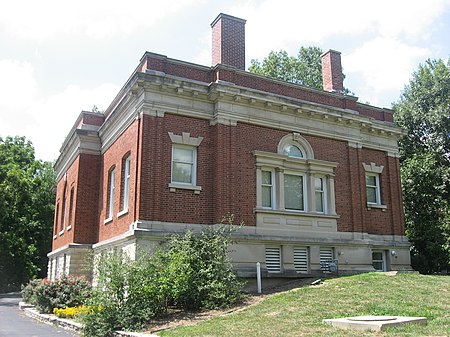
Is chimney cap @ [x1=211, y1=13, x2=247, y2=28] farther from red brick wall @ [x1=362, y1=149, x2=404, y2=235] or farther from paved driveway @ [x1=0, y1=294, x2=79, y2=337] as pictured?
paved driveway @ [x1=0, y1=294, x2=79, y2=337]

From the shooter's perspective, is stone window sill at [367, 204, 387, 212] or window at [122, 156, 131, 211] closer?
window at [122, 156, 131, 211]

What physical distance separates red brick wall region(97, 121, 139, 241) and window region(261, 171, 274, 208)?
16.7 feet

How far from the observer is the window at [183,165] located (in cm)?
1759

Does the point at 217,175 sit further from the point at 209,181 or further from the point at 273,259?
the point at 273,259

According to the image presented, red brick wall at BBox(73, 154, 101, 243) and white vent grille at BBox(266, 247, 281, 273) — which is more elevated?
red brick wall at BBox(73, 154, 101, 243)

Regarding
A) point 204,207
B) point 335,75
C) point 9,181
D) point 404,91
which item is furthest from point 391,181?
point 9,181

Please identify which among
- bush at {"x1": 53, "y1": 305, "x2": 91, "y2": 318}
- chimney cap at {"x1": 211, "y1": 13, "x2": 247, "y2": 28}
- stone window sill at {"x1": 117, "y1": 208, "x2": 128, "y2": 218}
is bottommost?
bush at {"x1": 53, "y1": 305, "x2": 91, "y2": 318}

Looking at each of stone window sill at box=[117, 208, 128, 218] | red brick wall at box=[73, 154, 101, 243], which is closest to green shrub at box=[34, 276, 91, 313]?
stone window sill at box=[117, 208, 128, 218]

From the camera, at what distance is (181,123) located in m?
17.9

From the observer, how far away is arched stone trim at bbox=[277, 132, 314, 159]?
19.5 metres

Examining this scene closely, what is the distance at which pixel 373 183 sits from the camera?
22.5 meters

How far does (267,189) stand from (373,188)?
6.27m

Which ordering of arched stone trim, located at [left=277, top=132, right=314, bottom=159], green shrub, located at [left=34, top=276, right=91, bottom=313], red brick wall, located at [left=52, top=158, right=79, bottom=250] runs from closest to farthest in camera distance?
1. green shrub, located at [left=34, top=276, right=91, bottom=313]
2. arched stone trim, located at [left=277, top=132, right=314, bottom=159]
3. red brick wall, located at [left=52, top=158, right=79, bottom=250]

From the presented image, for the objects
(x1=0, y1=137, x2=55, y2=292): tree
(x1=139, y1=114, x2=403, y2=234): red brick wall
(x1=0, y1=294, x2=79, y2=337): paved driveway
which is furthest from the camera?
(x1=0, y1=137, x2=55, y2=292): tree
